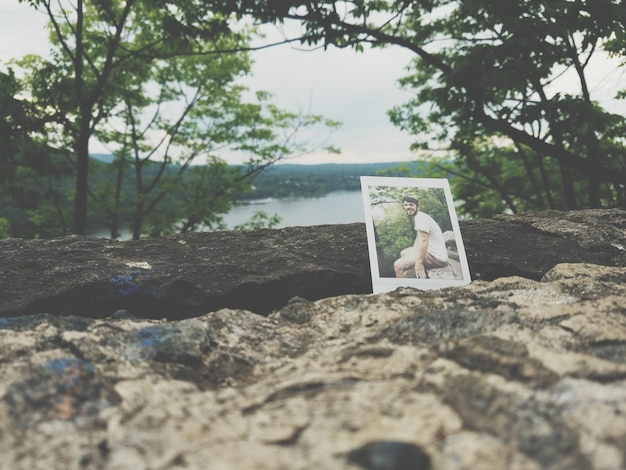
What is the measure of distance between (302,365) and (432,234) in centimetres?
136

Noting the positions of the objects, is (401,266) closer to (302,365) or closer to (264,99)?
(302,365)

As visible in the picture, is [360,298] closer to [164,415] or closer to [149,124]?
[164,415]

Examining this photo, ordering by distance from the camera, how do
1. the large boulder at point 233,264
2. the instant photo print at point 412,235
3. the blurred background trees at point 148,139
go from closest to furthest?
1. the large boulder at point 233,264
2. the instant photo print at point 412,235
3. the blurred background trees at point 148,139

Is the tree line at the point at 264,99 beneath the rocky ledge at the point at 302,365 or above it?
above

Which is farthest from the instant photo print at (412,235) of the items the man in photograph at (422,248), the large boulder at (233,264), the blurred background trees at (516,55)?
the blurred background trees at (516,55)

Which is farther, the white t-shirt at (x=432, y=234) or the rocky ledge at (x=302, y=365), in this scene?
the white t-shirt at (x=432, y=234)

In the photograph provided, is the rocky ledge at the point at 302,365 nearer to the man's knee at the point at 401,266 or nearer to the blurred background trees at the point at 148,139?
the man's knee at the point at 401,266

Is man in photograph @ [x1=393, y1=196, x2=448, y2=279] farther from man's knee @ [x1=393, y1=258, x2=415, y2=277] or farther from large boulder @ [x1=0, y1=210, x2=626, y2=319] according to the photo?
large boulder @ [x1=0, y1=210, x2=626, y2=319]

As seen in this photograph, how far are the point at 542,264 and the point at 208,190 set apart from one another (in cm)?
1189

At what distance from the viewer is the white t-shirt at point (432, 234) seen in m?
2.32

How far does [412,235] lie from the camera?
2.38 meters

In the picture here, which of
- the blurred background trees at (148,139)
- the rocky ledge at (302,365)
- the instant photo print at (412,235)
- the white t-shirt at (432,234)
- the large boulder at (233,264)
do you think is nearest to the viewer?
the rocky ledge at (302,365)

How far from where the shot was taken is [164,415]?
100 centimetres

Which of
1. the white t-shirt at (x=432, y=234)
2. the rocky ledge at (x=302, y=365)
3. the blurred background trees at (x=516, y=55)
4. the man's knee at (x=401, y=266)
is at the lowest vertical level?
the rocky ledge at (x=302, y=365)
